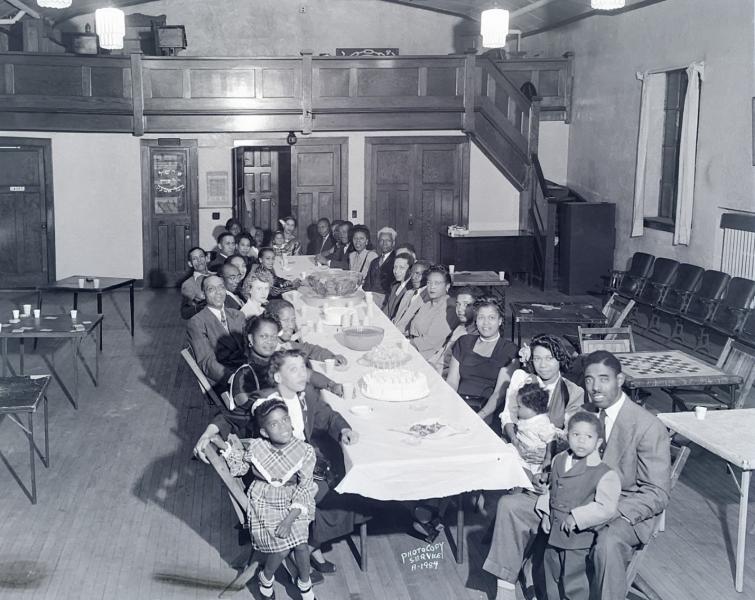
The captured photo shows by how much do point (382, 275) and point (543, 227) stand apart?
5.46 m

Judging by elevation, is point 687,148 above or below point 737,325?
above

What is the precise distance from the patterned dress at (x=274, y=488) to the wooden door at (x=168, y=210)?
35.9 feet

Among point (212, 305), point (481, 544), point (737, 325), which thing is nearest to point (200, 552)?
point (481, 544)

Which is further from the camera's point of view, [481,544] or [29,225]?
[29,225]

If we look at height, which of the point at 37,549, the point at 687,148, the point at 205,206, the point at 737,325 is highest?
the point at 687,148

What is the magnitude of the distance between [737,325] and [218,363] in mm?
6028

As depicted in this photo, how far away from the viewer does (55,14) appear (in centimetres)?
1659

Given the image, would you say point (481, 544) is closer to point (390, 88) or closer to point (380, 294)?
point (380, 294)

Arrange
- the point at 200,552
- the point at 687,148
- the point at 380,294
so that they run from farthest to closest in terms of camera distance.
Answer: the point at 687,148
the point at 380,294
the point at 200,552

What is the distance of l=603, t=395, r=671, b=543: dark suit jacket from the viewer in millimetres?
4473

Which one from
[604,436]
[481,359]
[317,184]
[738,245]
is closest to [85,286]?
[317,184]

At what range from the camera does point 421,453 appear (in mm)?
4516

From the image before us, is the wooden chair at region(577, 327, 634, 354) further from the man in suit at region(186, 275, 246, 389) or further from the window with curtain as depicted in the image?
the window with curtain

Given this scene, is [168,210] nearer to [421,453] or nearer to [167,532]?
[167,532]
